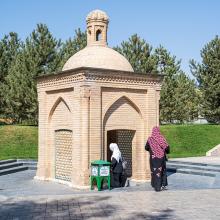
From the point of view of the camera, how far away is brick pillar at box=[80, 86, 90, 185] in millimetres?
13383

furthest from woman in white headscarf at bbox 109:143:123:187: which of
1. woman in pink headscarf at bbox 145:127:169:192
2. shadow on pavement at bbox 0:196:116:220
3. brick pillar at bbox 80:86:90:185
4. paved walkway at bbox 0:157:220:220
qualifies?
shadow on pavement at bbox 0:196:116:220

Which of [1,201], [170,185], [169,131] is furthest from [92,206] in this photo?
[169,131]

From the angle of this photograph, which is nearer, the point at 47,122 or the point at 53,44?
the point at 47,122

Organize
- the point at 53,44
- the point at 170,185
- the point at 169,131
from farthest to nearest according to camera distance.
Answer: the point at 53,44
the point at 169,131
the point at 170,185

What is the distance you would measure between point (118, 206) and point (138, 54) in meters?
24.8

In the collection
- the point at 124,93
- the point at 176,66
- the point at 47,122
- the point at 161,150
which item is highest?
the point at 176,66

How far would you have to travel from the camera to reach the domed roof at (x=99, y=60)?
1443 centimetres

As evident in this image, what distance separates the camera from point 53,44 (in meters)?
34.0

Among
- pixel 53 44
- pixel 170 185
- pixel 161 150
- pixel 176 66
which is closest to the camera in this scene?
pixel 161 150

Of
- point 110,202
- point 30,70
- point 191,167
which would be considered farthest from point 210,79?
point 110,202

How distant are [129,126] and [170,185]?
2498 millimetres

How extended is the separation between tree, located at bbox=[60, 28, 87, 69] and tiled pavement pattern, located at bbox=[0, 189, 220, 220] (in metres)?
22.7

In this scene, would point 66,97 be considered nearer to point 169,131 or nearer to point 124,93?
point 124,93

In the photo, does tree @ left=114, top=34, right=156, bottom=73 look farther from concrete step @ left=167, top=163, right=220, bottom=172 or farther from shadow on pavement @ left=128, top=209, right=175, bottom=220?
shadow on pavement @ left=128, top=209, right=175, bottom=220
